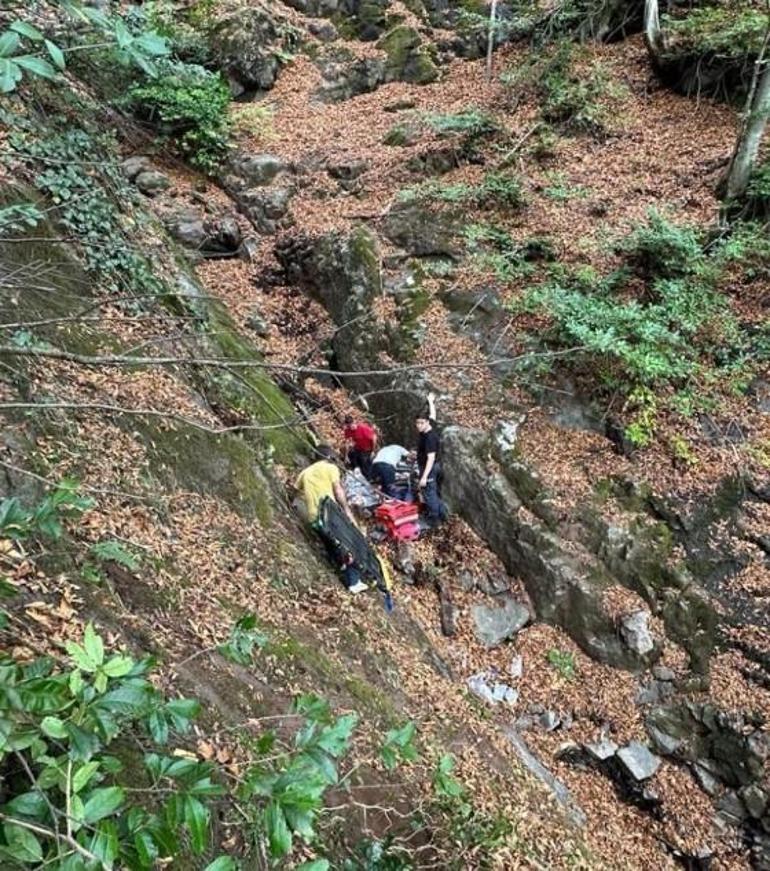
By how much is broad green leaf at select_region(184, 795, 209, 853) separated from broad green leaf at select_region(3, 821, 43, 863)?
27cm

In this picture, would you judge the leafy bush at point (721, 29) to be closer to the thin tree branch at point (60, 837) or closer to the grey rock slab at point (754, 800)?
the grey rock slab at point (754, 800)

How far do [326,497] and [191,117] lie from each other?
418 inches

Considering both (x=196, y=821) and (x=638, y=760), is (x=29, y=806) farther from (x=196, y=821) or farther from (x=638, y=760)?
(x=638, y=760)

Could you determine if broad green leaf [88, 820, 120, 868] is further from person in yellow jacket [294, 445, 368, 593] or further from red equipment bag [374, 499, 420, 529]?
red equipment bag [374, 499, 420, 529]

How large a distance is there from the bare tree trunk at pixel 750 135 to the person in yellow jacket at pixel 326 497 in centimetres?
762

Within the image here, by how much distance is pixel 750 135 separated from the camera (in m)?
8.90

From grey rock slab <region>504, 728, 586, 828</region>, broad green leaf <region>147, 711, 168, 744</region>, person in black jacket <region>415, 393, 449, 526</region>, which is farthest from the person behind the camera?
person in black jacket <region>415, 393, 449, 526</region>

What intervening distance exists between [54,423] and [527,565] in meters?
5.38

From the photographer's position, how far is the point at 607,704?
6543 mm

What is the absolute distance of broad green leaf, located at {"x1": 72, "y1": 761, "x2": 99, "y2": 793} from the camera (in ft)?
4.17

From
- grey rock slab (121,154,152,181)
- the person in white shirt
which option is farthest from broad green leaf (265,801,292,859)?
grey rock slab (121,154,152,181)

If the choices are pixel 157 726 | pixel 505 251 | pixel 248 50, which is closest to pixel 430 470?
pixel 505 251

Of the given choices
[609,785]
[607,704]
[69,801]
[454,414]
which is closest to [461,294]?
[454,414]

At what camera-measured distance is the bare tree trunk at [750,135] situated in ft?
28.2
